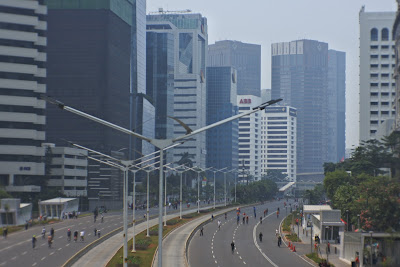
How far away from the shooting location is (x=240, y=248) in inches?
3462

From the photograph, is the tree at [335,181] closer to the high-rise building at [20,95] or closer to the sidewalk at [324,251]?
the sidewalk at [324,251]

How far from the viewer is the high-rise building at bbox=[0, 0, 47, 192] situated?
541 ft

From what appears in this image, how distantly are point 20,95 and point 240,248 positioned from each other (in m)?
93.4

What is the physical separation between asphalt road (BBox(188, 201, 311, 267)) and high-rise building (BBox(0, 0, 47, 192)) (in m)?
59.3

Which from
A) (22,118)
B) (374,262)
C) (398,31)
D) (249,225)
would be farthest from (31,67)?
(374,262)

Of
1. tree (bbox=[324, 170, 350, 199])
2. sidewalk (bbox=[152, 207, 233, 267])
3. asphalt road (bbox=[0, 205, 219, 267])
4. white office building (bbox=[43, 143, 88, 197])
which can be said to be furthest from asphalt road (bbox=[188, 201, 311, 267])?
white office building (bbox=[43, 143, 88, 197])

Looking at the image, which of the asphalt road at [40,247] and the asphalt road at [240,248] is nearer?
the asphalt road at [40,247]

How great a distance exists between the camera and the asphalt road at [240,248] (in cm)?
7344

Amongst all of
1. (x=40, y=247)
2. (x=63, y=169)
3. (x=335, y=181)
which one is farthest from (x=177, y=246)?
(x=63, y=169)

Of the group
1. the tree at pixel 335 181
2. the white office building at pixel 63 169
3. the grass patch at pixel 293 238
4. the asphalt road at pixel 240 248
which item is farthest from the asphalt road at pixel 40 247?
the white office building at pixel 63 169

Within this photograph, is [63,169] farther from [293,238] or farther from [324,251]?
[324,251]

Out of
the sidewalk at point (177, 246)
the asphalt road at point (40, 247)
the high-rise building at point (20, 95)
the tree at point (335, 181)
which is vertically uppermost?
the high-rise building at point (20, 95)

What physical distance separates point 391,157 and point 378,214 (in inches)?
2567

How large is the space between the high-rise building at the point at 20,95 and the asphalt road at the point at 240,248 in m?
59.3
